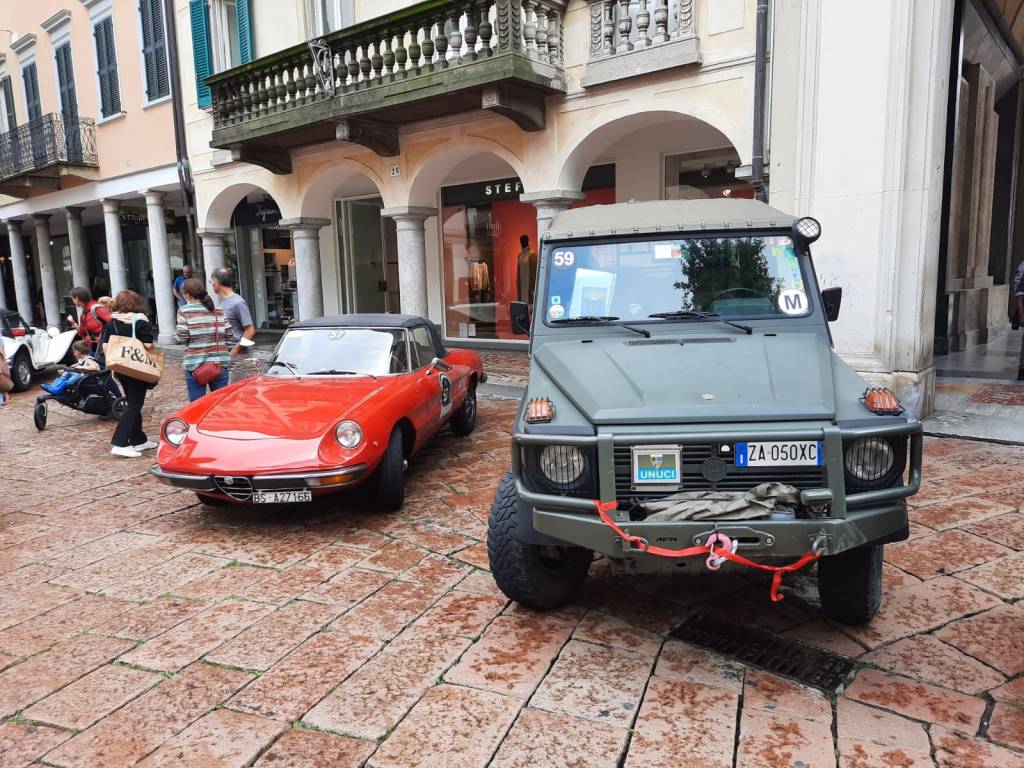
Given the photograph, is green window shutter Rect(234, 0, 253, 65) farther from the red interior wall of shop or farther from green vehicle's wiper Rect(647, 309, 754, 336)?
green vehicle's wiper Rect(647, 309, 754, 336)

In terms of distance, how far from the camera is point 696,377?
10.6 ft

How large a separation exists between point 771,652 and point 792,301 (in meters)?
1.84

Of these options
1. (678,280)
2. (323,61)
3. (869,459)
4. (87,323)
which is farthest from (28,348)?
(869,459)

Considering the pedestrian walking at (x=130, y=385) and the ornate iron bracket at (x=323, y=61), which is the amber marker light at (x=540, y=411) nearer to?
the pedestrian walking at (x=130, y=385)

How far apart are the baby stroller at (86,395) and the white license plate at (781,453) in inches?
314

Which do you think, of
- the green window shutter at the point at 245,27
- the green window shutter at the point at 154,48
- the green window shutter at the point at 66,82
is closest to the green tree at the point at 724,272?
the green window shutter at the point at 245,27

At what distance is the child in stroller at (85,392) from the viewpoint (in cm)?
868

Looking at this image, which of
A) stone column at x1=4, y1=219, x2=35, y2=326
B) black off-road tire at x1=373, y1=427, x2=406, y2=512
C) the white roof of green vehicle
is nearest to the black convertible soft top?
black off-road tire at x1=373, y1=427, x2=406, y2=512

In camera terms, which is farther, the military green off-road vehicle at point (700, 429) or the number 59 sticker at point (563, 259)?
the number 59 sticker at point (563, 259)

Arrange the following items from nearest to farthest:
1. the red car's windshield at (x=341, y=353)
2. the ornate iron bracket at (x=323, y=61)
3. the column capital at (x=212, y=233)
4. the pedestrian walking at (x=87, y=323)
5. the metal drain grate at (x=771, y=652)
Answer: the metal drain grate at (x=771, y=652), the red car's windshield at (x=341, y=353), the pedestrian walking at (x=87, y=323), the ornate iron bracket at (x=323, y=61), the column capital at (x=212, y=233)

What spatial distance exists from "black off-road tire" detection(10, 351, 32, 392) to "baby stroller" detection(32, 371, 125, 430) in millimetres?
3419

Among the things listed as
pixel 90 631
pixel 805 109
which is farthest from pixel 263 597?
pixel 805 109

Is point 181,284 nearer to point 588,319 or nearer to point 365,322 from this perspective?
point 365,322

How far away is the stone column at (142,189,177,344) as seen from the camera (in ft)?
56.5
